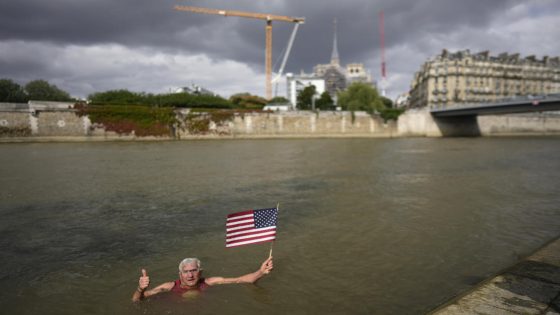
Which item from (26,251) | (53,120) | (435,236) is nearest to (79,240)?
(26,251)

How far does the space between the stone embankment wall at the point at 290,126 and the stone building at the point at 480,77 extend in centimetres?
2211

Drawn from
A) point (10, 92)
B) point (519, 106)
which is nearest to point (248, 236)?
point (519, 106)

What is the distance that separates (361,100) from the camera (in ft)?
268

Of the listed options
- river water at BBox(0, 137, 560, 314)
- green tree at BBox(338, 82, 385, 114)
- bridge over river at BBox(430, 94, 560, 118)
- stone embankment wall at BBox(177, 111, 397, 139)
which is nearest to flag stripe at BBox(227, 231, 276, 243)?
river water at BBox(0, 137, 560, 314)

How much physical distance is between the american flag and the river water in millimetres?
1181

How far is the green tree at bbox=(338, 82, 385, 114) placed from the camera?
263 ft

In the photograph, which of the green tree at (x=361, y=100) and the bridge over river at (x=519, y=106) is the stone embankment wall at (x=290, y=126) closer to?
the green tree at (x=361, y=100)

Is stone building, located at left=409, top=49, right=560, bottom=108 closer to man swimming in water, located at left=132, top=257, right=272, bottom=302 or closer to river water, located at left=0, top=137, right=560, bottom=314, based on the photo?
river water, located at left=0, top=137, right=560, bottom=314

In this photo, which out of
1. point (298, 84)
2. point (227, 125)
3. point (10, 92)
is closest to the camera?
point (227, 125)

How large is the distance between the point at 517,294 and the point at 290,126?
6846cm

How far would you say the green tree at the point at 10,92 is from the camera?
262ft

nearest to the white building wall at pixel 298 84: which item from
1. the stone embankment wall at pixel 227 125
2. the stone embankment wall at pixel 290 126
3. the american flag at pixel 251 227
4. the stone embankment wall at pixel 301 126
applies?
the stone embankment wall at pixel 290 126

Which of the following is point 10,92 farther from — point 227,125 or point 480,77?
point 480,77

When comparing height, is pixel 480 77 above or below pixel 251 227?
above
